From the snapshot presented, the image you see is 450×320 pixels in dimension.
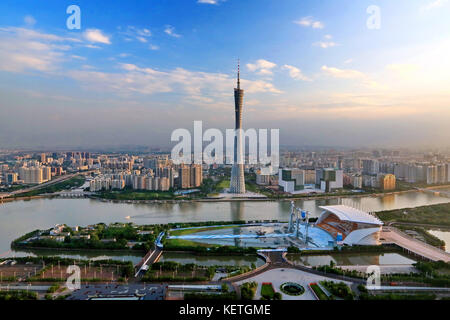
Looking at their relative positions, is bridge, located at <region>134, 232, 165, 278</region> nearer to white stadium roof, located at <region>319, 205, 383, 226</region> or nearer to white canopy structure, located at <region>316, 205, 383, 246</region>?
white canopy structure, located at <region>316, 205, 383, 246</region>

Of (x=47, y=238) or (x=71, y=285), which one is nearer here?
(x=71, y=285)

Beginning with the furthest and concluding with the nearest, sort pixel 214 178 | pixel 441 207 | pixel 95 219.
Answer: pixel 214 178, pixel 441 207, pixel 95 219

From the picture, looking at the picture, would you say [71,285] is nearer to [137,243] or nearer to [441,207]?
[137,243]

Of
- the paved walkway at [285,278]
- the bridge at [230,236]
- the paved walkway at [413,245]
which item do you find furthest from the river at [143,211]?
the paved walkway at [285,278]

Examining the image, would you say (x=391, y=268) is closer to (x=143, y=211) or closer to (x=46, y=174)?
(x=143, y=211)

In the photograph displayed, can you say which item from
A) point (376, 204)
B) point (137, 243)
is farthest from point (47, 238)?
point (376, 204)
